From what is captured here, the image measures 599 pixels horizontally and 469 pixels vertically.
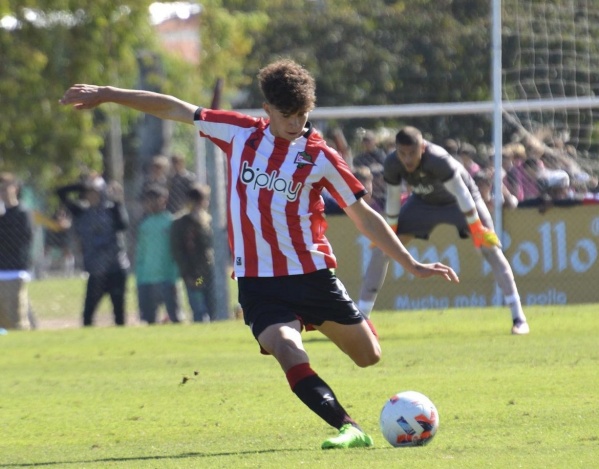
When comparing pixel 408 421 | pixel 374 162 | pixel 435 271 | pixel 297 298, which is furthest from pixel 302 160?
pixel 374 162

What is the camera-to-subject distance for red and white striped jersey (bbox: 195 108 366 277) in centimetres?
717

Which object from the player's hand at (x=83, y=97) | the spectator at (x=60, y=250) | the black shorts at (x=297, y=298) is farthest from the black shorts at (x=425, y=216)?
the spectator at (x=60, y=250)

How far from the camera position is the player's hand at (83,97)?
745cm

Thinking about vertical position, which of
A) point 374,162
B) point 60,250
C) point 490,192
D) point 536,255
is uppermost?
point 374,162

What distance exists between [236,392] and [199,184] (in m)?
8.18

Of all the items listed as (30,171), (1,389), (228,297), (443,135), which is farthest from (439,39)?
(1,389)

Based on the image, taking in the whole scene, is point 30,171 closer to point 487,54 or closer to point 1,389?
point 487,54

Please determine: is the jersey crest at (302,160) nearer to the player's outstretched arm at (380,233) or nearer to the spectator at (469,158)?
the player's outstretched arm at (380,233)

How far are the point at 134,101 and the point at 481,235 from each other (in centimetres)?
562

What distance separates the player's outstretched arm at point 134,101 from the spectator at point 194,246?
9.25m

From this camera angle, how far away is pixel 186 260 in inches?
666

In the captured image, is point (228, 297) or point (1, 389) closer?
point (1, 389)

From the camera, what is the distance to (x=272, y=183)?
7.17 m

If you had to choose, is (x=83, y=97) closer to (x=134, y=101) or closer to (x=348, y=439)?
(x=134, y=101)
